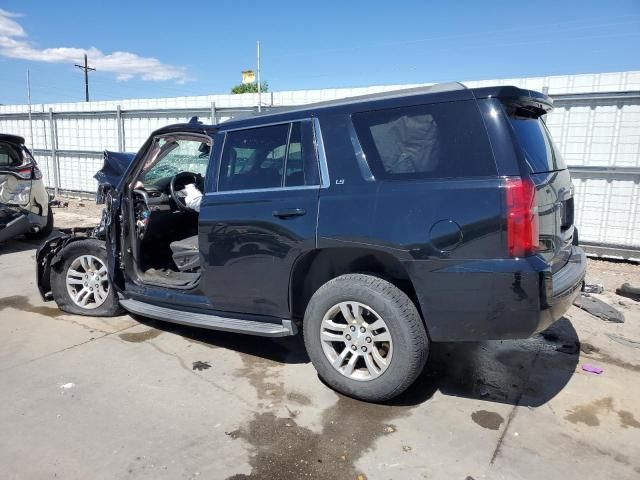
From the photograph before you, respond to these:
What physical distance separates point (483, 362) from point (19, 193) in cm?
723

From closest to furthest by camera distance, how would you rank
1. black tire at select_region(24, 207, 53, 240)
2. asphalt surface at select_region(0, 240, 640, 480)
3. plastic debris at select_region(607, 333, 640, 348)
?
1. asphalt surface at select_region(0, 240, 640, 480)
2. plastic debris at select_region(607, 333, 640, 348)
3. black tire at select_region(24, 207, 53, 240)

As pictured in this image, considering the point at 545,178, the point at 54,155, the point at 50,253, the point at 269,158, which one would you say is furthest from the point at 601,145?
the point at 54,155

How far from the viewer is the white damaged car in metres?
7.38

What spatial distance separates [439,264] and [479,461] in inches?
43.3

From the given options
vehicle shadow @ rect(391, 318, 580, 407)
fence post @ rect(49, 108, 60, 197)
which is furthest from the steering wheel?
fence post @ rect(49, 108, 60, 197)

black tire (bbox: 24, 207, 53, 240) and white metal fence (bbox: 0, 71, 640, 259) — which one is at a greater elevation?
white metal fence (bbox: 0, 71, 640, 259)

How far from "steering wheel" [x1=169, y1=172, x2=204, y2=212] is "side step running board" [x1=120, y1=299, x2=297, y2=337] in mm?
1040

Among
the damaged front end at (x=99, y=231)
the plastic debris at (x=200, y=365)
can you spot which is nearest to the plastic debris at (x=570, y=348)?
the plastic debris at (x=200, y=365)

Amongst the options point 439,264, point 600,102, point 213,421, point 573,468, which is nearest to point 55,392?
point 213,421

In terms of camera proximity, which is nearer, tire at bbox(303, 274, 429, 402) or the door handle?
tire at bbox(303, 274, 429, 402)

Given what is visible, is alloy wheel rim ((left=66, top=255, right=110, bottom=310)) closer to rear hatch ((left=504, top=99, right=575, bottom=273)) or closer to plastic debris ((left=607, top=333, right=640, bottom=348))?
rear hatch ((left=504, top=99, right=575, bottom=273))

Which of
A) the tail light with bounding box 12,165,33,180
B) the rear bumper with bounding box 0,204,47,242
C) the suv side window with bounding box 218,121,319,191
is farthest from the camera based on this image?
the tail light with bounding box 12,165,33,180

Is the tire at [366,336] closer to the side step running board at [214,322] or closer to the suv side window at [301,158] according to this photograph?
the side step running board at [214,322]

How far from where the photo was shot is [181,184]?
16.3 ft
